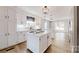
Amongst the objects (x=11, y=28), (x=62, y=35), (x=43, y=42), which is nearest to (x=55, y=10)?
(x=62, y=35)

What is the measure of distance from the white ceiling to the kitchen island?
0.32 m

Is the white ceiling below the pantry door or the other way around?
the other way around

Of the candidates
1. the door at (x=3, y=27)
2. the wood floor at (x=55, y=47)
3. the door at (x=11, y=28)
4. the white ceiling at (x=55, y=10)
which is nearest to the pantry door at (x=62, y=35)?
the wood floor at (x=55, y=47)

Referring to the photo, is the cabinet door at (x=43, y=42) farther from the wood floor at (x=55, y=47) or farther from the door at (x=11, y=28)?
the door at (x=11, y=28)

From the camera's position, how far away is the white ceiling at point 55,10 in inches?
50.5

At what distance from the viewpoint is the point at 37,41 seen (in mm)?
1358

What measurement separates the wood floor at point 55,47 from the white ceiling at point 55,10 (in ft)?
1.17

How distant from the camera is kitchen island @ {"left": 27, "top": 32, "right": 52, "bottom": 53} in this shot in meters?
1.34

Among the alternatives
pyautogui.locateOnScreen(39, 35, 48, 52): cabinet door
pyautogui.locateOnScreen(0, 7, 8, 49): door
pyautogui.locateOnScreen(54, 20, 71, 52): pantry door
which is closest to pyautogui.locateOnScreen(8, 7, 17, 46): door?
pyautogui.locateOnScreen(0, 7, 8, 49): door

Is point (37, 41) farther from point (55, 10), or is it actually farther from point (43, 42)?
point (55, 10)

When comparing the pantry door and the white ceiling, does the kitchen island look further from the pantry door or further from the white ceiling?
the white ceiling
